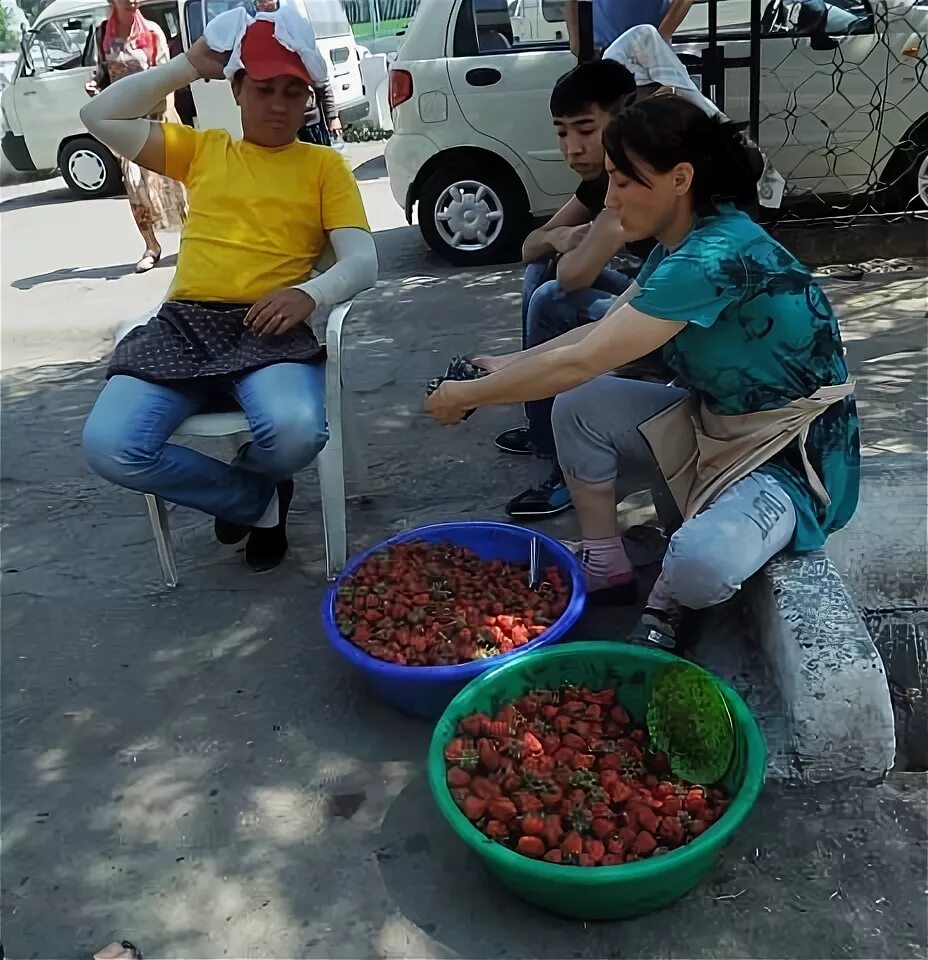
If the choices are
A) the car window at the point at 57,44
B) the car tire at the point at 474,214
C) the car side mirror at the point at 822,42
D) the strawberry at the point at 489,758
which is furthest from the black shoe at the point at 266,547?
the car window at the point at 57,44

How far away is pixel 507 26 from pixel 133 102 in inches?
144

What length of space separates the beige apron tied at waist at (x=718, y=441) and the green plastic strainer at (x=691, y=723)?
426 mm

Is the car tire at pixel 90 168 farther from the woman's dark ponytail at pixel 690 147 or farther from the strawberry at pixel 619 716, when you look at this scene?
the strawberry at pixel 619 716

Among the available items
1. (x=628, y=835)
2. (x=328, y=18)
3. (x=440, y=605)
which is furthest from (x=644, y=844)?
(x=328, y=18)

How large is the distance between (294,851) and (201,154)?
6.21 ft

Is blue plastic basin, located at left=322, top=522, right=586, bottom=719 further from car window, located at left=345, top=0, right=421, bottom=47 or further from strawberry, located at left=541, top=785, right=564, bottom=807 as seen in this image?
car window, located at left=345, top=0, right=421, bottom=47

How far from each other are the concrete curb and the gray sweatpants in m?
0.13

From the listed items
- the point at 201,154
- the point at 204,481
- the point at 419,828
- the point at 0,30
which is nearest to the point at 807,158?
the point at 201,154

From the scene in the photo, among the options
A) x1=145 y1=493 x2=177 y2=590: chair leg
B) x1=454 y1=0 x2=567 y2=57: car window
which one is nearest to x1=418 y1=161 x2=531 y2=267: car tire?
x1=454 y1=0 x2=567 y2=57: car window

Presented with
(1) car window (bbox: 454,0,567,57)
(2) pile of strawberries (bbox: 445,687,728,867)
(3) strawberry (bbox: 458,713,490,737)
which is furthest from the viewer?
(1) car window (bbox: 454,0,567,57)

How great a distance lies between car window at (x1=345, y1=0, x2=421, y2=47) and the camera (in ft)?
46.4

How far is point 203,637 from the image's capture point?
8.70 ft

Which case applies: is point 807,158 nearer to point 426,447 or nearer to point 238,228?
point 426,447

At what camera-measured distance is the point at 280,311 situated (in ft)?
8.77
